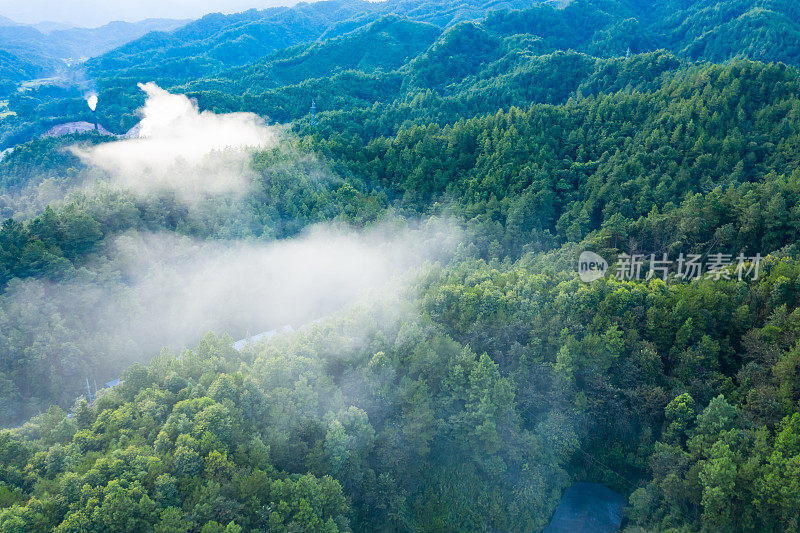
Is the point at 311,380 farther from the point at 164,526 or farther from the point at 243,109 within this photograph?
the point at 243,109

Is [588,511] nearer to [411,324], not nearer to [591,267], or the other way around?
[411,324]

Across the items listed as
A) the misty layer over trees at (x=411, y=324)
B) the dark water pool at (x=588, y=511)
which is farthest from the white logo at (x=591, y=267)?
the dark water pool at (x=588, y=511)

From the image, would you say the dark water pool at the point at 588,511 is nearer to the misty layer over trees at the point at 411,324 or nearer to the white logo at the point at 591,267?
the misty layer over trees at the point at 411,324

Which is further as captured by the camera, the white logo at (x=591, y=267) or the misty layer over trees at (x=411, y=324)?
the white logo at (x=591, y=267)

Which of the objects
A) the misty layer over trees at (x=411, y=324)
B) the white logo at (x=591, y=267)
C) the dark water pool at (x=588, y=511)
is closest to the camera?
the misty layer over trees at (x=411, y=324)

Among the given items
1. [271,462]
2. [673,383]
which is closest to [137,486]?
[271,462]

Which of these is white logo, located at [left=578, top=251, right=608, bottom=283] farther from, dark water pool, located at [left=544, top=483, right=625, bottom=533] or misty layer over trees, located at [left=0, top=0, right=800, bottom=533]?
dark water pool, located at [left=544, top=483, right=625, bottom=533]
